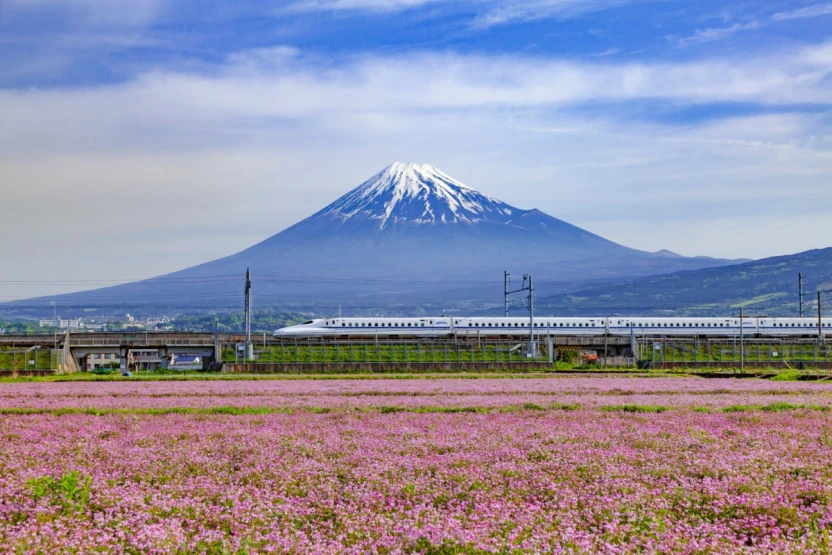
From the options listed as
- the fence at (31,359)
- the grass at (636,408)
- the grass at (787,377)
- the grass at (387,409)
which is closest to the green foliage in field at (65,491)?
the grass at (387,409)

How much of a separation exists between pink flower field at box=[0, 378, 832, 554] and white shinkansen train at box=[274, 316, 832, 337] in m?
73.7

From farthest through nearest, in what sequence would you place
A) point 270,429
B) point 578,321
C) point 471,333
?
point 578,321 < point 471,333 < point 270,429

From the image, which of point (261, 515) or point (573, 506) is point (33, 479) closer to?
point (261, 515)

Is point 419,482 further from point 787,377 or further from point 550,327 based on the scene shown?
point 550,327

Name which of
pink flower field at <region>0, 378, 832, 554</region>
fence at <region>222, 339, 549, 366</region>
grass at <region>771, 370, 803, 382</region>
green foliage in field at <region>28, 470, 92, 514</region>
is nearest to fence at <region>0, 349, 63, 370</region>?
fence at <region>222, 339, 549, 366</region>

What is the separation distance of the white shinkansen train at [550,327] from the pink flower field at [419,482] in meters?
73.7

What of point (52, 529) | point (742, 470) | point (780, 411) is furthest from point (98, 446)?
point (780, 411)

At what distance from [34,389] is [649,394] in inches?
1040

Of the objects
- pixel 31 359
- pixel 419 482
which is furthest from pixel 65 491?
pixel 31 359

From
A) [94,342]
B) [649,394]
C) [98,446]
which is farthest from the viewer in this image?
[94,342]

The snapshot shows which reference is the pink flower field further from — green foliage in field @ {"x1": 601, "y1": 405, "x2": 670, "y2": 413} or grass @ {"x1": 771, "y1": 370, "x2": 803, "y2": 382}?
grass @ {"x1": 771, "y1": 370, "x2": 803, "y2": 382}

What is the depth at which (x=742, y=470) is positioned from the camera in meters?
15.2

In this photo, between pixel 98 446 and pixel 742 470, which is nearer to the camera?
pixel 742 470

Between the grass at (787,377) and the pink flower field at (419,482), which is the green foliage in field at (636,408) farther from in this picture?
the grass at (787,377)
